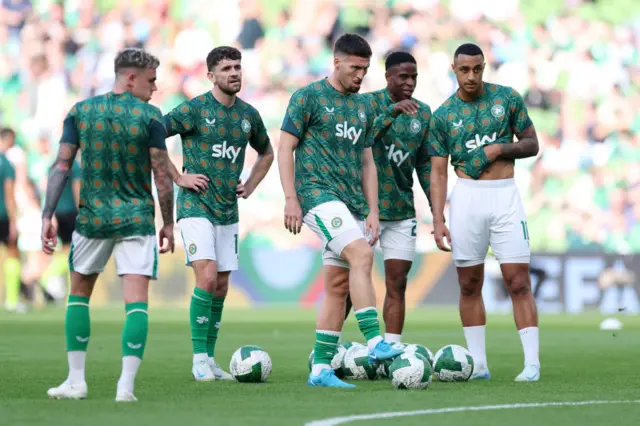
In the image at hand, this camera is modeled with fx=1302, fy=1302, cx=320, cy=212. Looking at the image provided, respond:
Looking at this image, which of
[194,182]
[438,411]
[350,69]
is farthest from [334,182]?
[438,411]

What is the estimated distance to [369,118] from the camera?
342 inches

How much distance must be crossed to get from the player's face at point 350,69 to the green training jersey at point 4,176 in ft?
40.6

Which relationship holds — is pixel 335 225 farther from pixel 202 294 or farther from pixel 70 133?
pixel 70 133

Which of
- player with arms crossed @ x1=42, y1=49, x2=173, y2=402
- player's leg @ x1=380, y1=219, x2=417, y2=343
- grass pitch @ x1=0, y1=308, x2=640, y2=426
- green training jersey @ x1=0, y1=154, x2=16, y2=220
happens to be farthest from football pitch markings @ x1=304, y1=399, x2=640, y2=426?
green training jersey @ x1=0, y1=154, x2=16, y2=220

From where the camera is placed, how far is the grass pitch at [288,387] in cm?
646

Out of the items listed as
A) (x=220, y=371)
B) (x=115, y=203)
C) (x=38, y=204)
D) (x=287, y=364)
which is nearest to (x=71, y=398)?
(x=115, y=203)

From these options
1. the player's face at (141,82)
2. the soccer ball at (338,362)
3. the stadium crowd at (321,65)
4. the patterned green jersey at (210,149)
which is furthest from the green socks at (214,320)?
the stadium crowd at (321,65)

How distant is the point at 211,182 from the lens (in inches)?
369

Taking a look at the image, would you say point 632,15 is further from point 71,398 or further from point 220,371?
point 71,398

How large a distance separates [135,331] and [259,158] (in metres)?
2.98

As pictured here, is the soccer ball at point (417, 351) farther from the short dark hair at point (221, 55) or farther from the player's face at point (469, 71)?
the short dark hair at point (221, 55)

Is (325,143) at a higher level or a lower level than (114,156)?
higher

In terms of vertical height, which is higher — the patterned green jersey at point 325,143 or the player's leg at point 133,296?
the patterned green jersey at point 325,143

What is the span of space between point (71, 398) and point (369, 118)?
9.02ft
